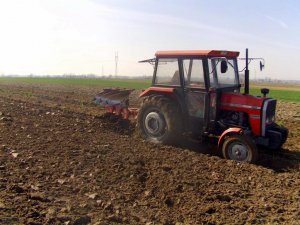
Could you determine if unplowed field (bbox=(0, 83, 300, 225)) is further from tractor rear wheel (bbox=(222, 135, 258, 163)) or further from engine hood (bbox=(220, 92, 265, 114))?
engine hood (bbox=(220, 92, 265, 114))

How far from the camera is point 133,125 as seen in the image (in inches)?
404

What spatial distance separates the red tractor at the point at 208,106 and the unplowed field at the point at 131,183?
1.40 ft

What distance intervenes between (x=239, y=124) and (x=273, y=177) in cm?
171

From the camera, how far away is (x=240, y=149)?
7.20 metres

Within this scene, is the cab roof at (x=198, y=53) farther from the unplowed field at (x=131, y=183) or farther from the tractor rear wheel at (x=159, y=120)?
the unplowed field at (x=131, y=183)

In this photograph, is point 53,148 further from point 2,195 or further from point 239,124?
point 239,124

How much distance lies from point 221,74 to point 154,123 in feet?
6.43

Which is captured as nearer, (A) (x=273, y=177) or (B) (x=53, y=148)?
(A) (x=273, y=177)

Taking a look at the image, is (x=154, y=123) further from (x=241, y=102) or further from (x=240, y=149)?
(x=240, y=149)

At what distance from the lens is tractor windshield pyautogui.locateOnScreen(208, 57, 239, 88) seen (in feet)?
25.3

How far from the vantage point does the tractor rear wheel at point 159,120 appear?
8.19m

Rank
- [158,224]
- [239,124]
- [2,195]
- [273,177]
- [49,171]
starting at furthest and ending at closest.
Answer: [239,124] < [273,177] < [49,171] < [2,195] < [158,224]

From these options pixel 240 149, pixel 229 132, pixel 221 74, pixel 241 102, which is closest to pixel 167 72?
pixel 221 74

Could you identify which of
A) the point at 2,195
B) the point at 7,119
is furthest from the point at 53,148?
the point at 7,119
